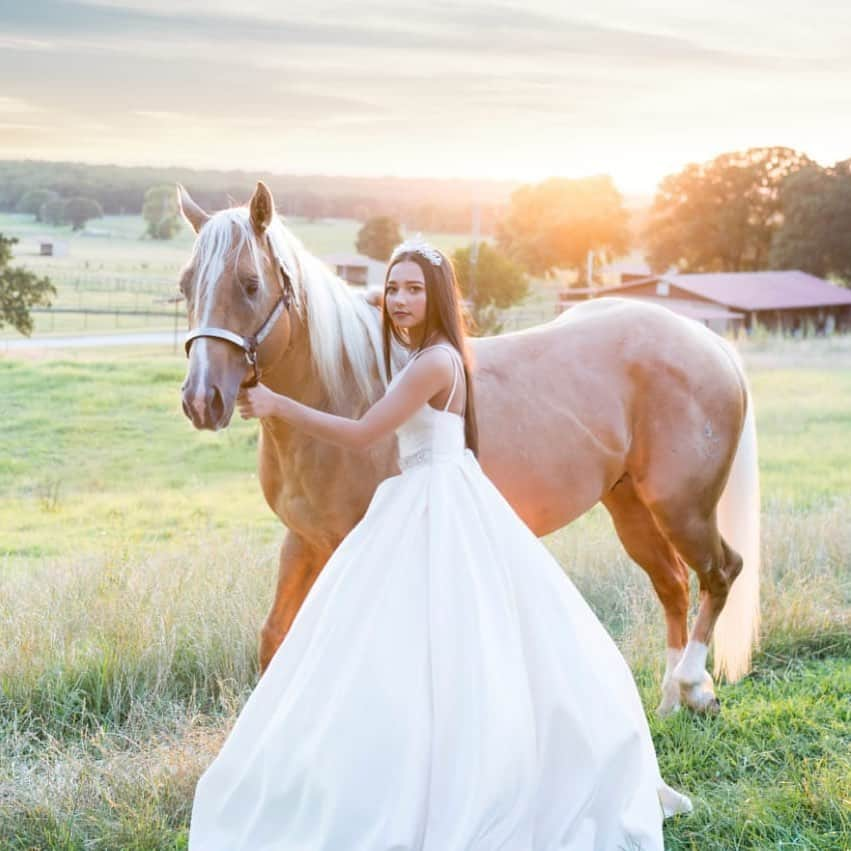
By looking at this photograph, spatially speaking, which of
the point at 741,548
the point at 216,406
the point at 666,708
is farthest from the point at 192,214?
the point at 741,548

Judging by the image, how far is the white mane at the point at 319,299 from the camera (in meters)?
2.88

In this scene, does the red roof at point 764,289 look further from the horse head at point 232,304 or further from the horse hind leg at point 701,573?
the horse head at point 232,304

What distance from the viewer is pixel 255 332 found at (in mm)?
2947

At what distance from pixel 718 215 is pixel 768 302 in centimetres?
390

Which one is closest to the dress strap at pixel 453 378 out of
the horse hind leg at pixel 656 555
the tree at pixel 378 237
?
the horse hind leg at pixel 656 555

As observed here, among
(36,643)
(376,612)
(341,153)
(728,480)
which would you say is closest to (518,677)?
(376,612)

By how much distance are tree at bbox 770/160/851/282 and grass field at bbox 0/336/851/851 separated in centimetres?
1343

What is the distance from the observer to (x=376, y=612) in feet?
8.84

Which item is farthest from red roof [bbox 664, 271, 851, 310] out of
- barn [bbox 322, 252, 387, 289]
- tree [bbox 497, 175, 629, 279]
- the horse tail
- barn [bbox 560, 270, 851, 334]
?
the horse tail

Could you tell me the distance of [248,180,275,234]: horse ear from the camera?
2.92 m

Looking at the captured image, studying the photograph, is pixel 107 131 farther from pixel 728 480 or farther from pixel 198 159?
pixel 728 480

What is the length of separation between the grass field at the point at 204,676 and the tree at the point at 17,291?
2.58 meters

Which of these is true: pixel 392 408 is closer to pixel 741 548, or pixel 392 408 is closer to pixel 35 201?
pixel 741 548

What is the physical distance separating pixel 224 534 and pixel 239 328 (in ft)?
17.4
